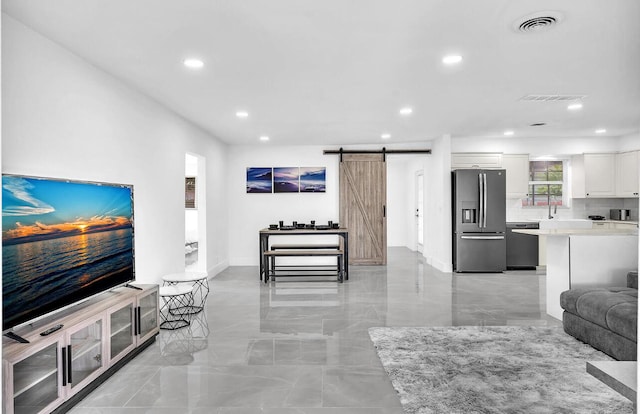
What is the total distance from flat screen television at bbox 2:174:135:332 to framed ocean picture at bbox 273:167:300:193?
15.6 ft

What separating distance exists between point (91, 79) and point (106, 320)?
2.05 meters

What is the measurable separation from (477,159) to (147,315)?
21.1 feet

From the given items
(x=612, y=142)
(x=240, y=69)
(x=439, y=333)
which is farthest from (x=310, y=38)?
(x=612, y=142)

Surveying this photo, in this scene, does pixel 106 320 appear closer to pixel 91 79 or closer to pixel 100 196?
pixel 100 196

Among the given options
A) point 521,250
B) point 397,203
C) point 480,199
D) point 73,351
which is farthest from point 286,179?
point 73,351

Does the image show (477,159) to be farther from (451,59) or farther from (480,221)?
(451,59)

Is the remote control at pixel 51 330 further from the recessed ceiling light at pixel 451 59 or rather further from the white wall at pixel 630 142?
the white wall at pixel 630 142

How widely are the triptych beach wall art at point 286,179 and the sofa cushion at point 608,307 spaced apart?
203 inches

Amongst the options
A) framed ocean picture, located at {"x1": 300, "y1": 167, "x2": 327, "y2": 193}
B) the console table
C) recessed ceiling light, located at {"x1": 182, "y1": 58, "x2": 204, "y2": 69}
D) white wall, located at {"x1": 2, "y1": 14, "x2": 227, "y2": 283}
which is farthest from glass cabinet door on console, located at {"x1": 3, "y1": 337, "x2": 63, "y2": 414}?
framed ocean picture, located at {"x1": 300, "y1": 167, "x2": 327, "y2": 193}

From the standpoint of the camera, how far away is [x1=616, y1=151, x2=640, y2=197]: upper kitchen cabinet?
7.19 metres

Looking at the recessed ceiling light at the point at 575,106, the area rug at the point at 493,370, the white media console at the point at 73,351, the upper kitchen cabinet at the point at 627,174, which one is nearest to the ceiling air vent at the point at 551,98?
the recessed ceiling light at the point at 575,106

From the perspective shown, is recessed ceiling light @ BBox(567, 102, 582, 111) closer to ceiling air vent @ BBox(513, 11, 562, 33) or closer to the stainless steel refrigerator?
the stainless steel refrigerator

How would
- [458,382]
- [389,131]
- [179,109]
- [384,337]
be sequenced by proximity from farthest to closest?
[389,131]
[179,109]
[384,337]
[458,382]

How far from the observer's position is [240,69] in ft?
11.9
